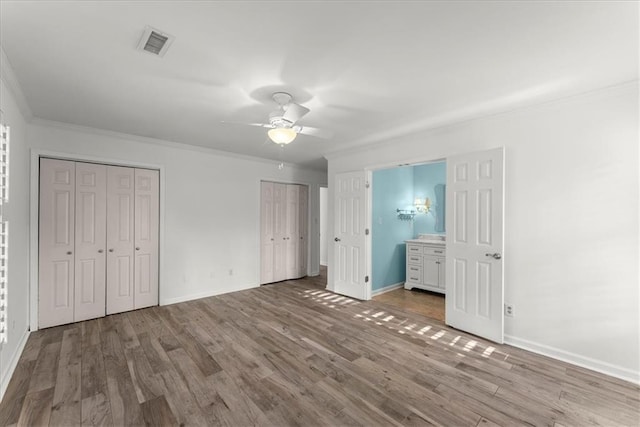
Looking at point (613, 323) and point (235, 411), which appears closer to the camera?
point (235, 411)

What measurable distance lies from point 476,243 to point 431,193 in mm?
2492

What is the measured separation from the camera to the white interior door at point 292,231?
590 centimetres

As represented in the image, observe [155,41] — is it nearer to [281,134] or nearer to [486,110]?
[281,134]

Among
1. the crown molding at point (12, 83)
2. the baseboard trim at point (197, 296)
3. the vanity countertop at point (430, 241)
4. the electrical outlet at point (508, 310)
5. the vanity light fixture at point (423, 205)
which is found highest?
the crown molding at point (12, 83)

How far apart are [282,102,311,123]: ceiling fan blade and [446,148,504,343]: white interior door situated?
74.2 inches

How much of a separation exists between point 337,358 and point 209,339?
4.73ft

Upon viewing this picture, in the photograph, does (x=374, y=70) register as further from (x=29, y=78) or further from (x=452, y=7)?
(x=29, y=78)

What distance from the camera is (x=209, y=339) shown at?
3057 millimetres

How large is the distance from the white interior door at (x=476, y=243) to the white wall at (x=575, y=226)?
0.48ft

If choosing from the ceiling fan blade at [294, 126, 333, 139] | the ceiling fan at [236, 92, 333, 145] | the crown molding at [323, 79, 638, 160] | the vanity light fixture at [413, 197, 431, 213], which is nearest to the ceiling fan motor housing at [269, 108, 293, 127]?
the ceiling fan at [236, 92, 333, 145]

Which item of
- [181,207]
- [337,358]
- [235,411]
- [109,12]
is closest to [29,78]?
[109,12]

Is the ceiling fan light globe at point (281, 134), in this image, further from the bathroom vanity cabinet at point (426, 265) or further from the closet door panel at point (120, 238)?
the bathroom vanity cabinet at point (426, 265)

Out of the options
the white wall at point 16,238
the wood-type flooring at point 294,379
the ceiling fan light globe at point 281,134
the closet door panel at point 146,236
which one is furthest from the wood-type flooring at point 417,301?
the white wall at point 16,238

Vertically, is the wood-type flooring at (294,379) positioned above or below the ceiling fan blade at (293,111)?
below
